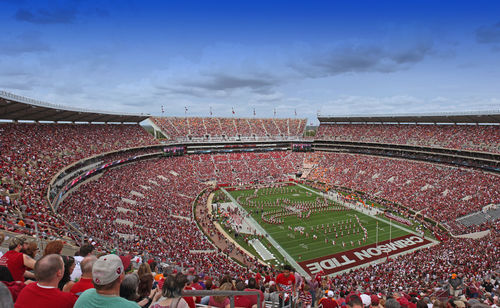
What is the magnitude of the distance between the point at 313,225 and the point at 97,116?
36056mm

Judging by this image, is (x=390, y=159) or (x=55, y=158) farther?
(x=390, y=159)

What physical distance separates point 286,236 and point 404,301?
2153 cm

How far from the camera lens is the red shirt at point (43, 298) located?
8.68ft

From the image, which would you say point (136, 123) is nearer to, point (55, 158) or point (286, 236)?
point (55, 158)

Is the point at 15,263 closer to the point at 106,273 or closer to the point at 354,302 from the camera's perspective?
the point at 106,273

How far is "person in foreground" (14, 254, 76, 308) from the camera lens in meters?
2.65

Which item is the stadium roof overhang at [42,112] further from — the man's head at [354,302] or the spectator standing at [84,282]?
the man's head at [354,302]

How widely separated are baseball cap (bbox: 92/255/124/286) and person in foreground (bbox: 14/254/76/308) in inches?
29.3

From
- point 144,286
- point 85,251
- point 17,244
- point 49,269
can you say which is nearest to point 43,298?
point 49,269

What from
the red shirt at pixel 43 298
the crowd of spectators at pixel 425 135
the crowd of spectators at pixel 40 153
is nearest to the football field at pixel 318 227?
the crowd of spectators at pixel 40 153

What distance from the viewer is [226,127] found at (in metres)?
66.9

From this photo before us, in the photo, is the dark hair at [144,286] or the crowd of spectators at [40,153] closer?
the dark hair at [144,286]

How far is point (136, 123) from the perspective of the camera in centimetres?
5631

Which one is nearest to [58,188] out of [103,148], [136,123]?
[103,148]
